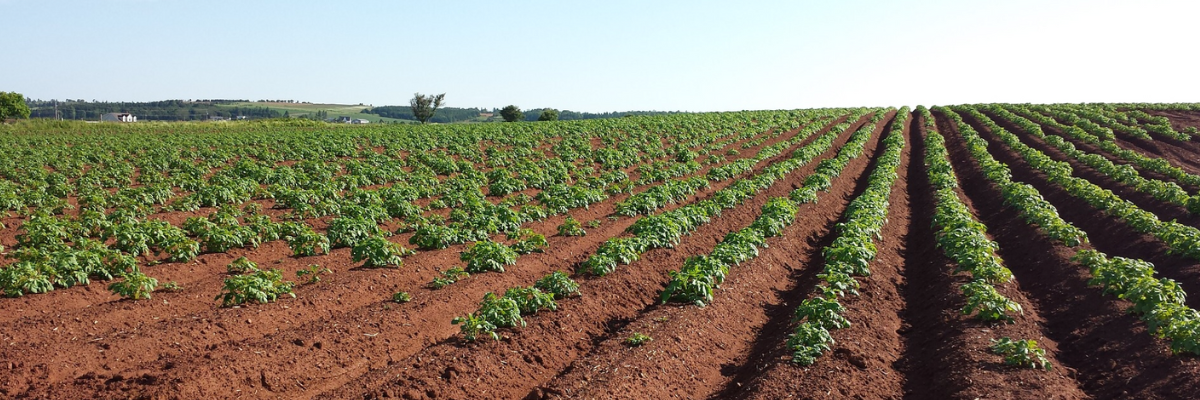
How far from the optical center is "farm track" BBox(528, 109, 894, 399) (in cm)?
805

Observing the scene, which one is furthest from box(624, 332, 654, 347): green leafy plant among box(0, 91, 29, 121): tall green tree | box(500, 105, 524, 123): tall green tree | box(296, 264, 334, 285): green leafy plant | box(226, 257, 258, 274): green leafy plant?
box(0, 91, 29, 121): tall green tree

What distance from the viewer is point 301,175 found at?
83.9ft

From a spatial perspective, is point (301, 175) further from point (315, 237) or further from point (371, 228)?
point (315, 237)

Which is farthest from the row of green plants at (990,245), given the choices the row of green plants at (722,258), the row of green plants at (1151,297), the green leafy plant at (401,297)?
the green leafy plant at (401,297)

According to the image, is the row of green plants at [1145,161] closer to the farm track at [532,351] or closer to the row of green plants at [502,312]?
the farm track at [532,351]

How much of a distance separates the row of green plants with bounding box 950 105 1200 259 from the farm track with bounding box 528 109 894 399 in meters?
6.86

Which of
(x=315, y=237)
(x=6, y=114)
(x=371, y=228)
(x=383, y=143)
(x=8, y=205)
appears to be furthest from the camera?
(x=6, y=114)

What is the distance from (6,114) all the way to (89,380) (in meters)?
105

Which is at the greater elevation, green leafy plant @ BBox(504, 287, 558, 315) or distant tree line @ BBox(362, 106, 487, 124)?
distant tree line @ BBox(362, 106, 487, 124)

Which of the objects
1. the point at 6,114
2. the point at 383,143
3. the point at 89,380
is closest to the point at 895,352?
the point at 89,380

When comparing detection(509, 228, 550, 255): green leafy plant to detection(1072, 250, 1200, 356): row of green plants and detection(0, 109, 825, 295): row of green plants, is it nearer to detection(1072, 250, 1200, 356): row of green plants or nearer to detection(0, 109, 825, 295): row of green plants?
detection(0, 109, 825, 295): row of green plants

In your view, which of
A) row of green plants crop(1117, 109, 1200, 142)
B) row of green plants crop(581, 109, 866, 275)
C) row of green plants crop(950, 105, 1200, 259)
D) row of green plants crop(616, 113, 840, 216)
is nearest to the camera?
row of green plants crop(581, 109, 866, 275)

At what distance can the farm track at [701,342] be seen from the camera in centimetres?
805

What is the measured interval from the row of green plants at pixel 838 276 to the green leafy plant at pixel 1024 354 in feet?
6.62
